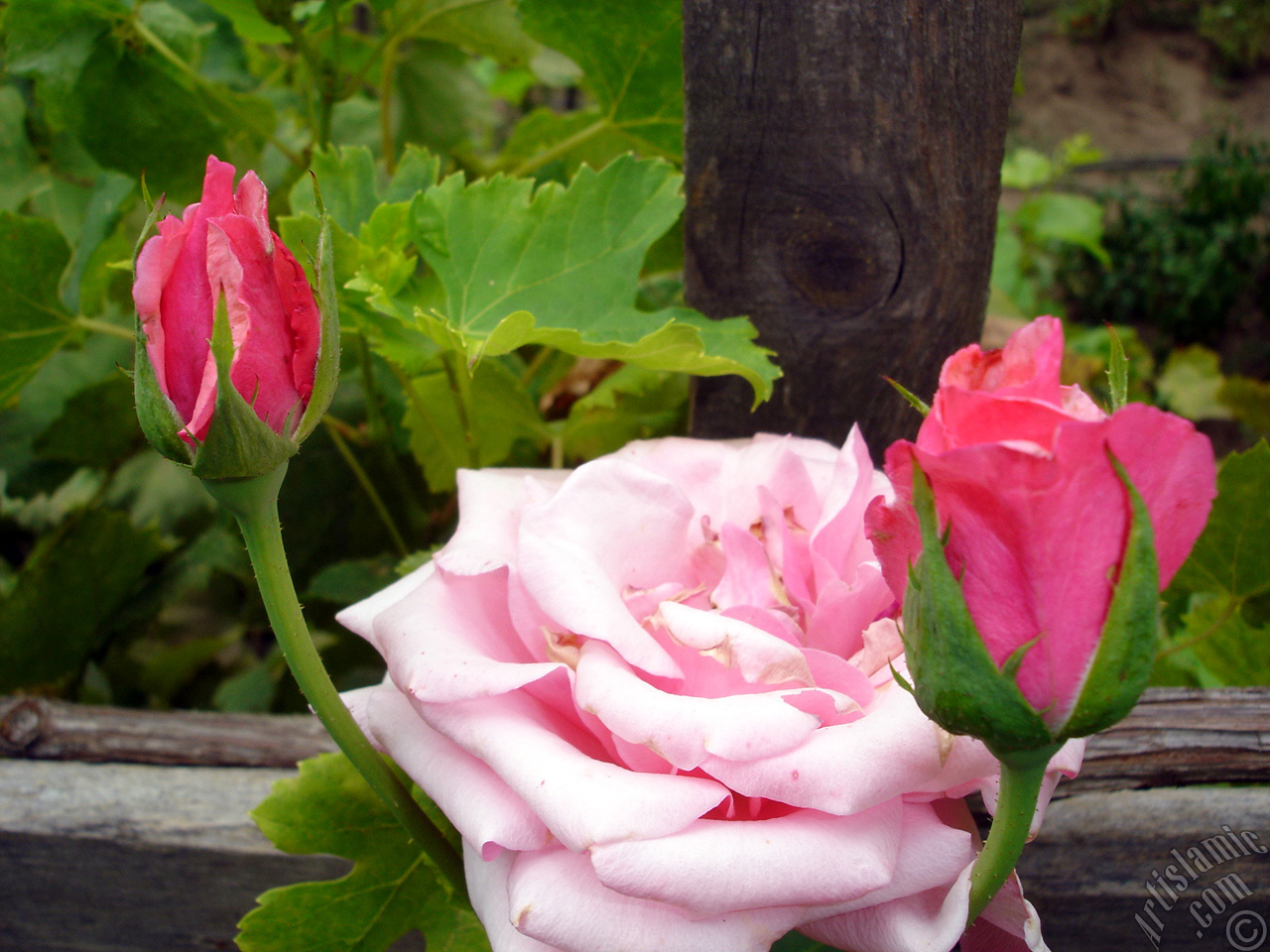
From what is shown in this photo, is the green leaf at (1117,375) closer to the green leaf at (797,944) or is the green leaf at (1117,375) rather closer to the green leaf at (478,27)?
the green leaf at (797,944)

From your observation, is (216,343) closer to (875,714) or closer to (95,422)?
(875,714)

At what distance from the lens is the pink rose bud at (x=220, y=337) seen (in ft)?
0.87

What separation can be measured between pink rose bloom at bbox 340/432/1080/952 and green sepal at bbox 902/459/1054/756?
1.9 inches

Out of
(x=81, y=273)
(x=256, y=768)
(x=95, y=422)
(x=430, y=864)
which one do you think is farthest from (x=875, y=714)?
(x=95, y=422)

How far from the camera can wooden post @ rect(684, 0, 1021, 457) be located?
451 millimetres

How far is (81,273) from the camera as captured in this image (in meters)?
0.63

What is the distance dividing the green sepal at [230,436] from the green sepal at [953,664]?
184mm

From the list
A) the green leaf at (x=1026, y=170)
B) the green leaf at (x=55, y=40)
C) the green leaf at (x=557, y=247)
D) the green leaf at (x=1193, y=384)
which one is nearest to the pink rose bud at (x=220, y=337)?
the green leaf at (x=557, y=247)

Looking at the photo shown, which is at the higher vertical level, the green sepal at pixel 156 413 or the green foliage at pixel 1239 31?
the green foliage at pixel 1239 31

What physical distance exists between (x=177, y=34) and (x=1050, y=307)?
10.0ft

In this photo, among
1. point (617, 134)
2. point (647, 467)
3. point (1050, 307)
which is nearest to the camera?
point (647, 467)

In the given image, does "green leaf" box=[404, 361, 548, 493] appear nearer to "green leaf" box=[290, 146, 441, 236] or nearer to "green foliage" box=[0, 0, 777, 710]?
"green foliage" box=[0, 0, 777, 710]

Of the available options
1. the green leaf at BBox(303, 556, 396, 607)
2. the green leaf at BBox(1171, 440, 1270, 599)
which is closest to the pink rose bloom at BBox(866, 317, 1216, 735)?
the green leaf at BBox(1171, 440, 1270, 599)

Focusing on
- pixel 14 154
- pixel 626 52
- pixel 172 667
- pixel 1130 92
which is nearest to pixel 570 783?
pixel 626 52
